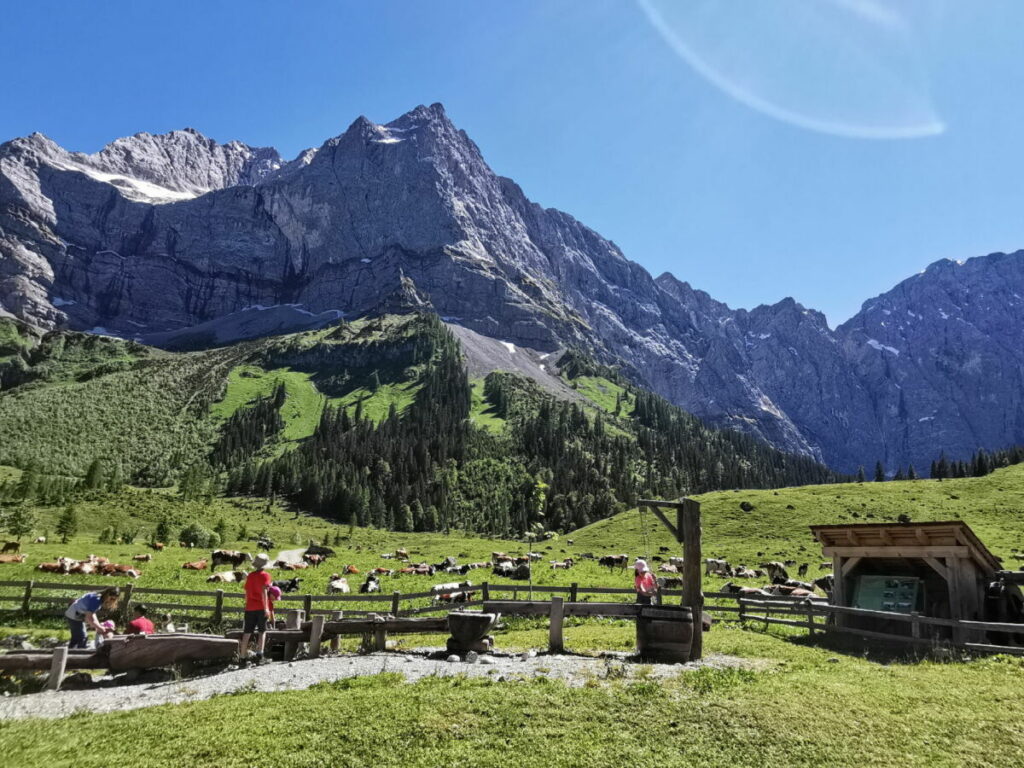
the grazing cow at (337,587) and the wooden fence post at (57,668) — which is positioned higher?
the wooden fence post at (57,668)

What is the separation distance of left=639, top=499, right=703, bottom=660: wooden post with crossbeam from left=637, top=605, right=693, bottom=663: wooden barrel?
0.50 metres

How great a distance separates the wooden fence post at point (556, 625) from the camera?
709 inches

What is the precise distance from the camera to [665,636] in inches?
Answer: 672

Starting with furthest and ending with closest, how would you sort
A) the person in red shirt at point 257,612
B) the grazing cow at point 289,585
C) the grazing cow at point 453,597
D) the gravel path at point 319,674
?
1. the grazing cow at point 289,585
2. the grazing cow at point 453,597
3. the person in red shirt at point 257,612
4. the gravel path at point 319,674

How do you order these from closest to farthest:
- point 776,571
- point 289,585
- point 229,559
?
point 289,585, point 229,559, point 776,571

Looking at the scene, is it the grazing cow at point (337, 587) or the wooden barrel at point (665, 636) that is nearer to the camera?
the wooden barrel at point (665, 636)

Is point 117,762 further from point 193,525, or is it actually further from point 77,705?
point 193,525

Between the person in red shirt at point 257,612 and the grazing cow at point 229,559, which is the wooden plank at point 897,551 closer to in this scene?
the person in red shirt at point 257,612

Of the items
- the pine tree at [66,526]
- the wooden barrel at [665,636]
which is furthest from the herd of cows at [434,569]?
the wooden barrel at [665,636]

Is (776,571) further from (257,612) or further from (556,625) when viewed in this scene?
(257,612)

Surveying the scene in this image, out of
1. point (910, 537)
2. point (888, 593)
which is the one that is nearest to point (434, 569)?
point (888, 593)

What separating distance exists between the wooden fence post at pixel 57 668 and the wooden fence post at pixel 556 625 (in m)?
12.4

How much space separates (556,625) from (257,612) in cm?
846

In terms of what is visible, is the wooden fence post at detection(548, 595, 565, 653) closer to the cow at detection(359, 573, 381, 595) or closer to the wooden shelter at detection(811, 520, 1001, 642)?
the wooden shelter at detection(811, 520, 1001, 642)
